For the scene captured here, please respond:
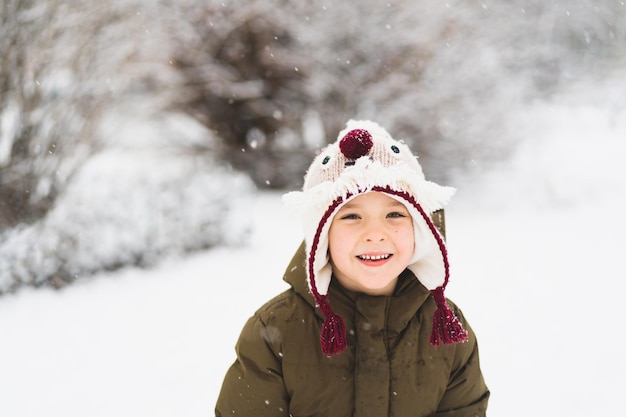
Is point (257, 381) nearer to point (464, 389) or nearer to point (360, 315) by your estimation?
point (360, 315)

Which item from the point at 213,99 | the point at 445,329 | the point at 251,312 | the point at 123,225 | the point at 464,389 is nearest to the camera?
the point at 445,329

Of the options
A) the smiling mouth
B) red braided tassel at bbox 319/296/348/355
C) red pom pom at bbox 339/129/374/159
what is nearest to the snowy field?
red braided tassel at bbox 319/296/348/355

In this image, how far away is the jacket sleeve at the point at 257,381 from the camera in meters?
1.90

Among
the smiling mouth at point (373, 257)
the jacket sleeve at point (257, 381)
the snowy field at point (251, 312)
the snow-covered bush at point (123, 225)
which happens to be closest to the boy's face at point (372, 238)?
the smiling mouth at point (373, 257)

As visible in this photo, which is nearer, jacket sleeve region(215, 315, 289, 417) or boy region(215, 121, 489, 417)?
boy region(215, 121, 489, 417)

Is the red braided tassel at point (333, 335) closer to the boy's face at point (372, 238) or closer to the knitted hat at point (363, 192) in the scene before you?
the knitted hat at point (363, 192)

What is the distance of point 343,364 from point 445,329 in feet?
1.11

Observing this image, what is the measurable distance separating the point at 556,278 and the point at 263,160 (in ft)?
12.8

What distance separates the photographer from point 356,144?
175cm

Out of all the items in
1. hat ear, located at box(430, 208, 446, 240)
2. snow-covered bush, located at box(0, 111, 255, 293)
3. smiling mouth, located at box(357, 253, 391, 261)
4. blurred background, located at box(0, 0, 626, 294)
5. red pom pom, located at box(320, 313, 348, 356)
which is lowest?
red pom pom, located at box(320, 313, 348, 356)

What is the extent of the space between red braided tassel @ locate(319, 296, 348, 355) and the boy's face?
139 mm

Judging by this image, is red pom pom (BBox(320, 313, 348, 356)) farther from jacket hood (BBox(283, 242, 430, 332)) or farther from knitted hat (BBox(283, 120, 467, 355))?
jacket hood (BBox(283, 242, 430, 332))

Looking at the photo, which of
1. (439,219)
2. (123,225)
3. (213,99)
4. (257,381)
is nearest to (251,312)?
(123,225)

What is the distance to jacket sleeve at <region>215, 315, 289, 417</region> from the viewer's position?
1896mm
